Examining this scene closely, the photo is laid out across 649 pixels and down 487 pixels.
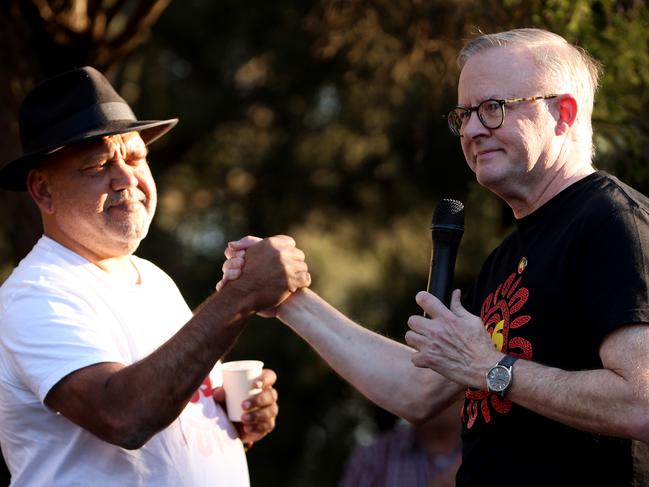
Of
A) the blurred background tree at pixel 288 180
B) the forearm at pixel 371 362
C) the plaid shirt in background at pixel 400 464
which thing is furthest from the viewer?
the blurred background tree at pixel 288 180

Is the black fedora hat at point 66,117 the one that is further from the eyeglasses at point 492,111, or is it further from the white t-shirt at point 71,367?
the eyeglasses at point 492,111

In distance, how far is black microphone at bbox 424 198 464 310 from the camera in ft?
10.5

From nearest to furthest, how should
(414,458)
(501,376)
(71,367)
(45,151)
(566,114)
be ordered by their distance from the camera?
(501,376), (566,114), (71,367), (45,151), (414,458)

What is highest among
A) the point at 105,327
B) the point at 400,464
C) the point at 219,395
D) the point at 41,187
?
the point at 41,187

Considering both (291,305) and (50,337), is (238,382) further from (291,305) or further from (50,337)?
(50,337)

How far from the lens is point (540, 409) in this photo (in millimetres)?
2836

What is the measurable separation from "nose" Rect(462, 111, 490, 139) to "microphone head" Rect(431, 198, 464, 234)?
0.73 ft

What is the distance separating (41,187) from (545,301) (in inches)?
77.4

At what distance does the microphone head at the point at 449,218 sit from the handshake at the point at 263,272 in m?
0.74

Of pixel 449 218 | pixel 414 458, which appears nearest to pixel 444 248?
pixel 449 218

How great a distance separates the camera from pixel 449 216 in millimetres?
3281

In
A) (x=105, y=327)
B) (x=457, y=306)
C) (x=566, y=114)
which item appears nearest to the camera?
(x=457, y=306)

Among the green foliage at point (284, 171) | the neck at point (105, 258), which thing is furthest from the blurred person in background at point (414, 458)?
the green foliage at point (284, 171)

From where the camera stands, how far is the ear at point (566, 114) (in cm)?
317
